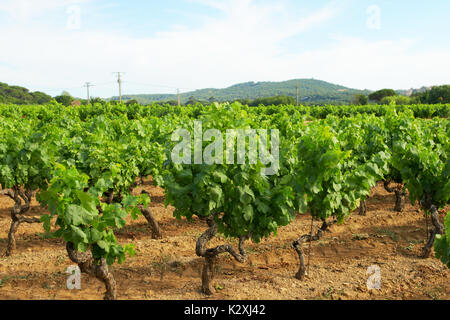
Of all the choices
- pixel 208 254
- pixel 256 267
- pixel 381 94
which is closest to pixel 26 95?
pixel 381 94

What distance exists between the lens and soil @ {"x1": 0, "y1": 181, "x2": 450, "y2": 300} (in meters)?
5.88

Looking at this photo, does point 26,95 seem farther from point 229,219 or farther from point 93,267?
point 229,219

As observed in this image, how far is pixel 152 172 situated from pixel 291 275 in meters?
4.41

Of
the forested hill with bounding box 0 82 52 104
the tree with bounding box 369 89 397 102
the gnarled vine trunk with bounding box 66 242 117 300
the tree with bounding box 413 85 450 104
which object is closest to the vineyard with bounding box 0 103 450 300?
the gnarled vine trunk with bounding box 66 242 117 300

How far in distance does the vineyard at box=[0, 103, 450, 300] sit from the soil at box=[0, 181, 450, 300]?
0.11ft

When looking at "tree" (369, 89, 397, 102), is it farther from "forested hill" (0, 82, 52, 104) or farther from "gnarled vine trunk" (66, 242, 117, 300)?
"gnarled vine trunk" (66, 242, 117, 300)

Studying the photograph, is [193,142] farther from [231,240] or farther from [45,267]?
[45,267]

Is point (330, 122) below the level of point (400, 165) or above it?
above

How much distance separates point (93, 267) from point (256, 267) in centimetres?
326

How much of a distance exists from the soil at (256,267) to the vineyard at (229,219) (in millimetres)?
33

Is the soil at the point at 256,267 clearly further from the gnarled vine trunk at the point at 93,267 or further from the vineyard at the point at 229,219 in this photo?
the gnarled vine trunk at the point at 93,267

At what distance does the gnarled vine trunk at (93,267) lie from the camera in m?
4.84

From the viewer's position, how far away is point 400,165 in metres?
7.57
